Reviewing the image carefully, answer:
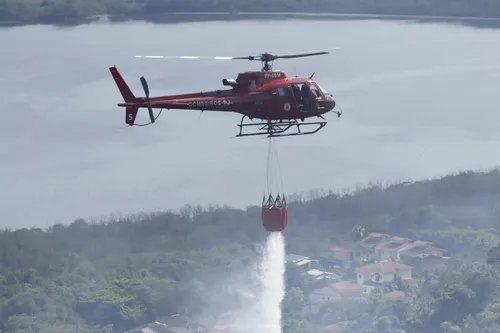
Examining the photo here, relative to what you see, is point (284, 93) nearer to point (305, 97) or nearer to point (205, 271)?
point (305, 97)

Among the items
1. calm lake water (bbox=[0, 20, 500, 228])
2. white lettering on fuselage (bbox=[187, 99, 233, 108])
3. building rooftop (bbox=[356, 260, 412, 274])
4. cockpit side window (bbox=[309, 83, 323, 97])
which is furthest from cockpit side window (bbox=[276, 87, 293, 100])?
calm lake water (bbox=[0, 20, 500, 228])

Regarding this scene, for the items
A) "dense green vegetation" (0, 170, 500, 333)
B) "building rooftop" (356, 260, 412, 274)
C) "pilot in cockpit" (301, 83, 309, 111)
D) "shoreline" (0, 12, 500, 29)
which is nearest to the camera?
"pilot in cockpit" (301, 83, 309, 111)

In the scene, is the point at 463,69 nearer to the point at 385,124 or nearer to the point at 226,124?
the point at 385,124

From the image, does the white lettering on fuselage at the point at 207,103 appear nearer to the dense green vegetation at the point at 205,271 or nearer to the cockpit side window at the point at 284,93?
the cockpit side window at the point at 284,93

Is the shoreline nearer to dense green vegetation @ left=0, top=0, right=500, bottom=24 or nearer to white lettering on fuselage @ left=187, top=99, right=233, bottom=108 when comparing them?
dense green vegetation @ left=0, top=0, right=500, bottom=24

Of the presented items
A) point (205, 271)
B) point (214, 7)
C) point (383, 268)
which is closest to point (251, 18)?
point (214, 7)
